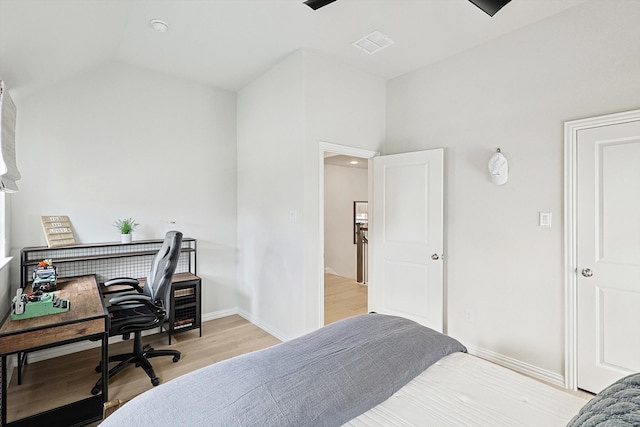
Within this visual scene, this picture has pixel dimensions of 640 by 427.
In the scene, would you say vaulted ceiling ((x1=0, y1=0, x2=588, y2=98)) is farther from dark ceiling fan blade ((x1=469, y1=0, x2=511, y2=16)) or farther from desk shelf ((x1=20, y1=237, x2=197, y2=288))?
desk shelf ((x1=20, y1=237, x2=197, y2=288))

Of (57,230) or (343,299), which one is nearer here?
(57,230)

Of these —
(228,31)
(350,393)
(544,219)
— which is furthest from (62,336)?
(544,219)

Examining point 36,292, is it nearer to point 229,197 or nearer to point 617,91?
point 229,197

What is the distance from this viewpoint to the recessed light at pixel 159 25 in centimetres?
262

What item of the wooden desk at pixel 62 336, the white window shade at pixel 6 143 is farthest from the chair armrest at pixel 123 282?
the white window shade at pixel 6 143

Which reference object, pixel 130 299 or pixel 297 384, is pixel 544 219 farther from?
pixel 130 299

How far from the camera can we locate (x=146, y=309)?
272cm

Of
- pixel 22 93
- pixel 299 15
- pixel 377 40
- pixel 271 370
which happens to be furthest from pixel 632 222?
pixel 22 93

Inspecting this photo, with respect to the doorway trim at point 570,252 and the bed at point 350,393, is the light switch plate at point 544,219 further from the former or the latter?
the bed at point 350,393

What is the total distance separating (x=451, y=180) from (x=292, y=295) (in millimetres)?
1959

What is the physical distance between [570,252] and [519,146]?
932 mm

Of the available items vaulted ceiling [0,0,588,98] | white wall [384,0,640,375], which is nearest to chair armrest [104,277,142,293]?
vaulted ceiling [0,0,588,98]

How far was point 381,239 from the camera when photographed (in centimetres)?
358

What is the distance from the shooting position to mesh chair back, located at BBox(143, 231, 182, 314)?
2.62 m
